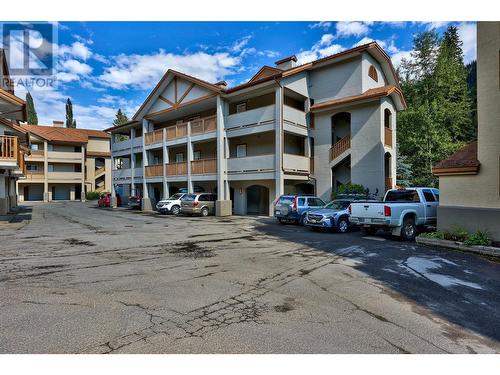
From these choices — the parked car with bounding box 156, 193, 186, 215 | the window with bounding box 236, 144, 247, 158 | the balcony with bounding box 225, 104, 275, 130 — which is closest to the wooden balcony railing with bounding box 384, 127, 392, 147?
the balcony with bounding box 225, 104, 275, 130

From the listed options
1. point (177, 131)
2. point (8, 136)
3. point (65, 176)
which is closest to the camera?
point (8, 136)

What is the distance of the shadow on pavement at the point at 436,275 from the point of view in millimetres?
4766

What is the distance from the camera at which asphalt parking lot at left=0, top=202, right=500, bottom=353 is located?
12.3 ft

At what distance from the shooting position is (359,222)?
12.0 m

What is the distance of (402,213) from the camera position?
1141 centimetres

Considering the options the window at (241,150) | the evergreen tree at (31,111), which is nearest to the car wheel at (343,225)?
the window at (241,150)

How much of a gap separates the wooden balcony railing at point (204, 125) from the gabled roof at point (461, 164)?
16446 millimetres

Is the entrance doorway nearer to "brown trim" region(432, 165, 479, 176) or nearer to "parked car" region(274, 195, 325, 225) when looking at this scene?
"parked car" region(274, 195, 325, 225)

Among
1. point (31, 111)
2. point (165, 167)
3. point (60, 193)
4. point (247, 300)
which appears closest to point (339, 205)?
point (247, 300)

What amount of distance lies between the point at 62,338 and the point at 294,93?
20.8 m

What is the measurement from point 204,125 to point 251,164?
5.94m

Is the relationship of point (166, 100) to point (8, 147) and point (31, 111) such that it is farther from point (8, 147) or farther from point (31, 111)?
point (31, 111)

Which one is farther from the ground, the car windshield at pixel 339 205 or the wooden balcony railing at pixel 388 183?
the wooden balcony railing at pixel 388 183

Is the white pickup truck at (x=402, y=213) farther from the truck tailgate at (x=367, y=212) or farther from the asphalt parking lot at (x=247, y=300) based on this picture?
the asphalt parking lot at (x=247, y=300)
